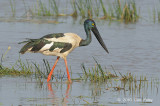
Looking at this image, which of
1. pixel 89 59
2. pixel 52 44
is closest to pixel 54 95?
pixel 52 44

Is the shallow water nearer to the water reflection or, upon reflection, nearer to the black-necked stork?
the water reflection

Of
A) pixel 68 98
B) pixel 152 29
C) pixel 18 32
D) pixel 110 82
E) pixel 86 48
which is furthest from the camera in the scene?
pixel 152 29

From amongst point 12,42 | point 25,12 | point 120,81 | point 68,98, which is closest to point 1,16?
point 25,12

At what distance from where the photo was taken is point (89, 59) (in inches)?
428

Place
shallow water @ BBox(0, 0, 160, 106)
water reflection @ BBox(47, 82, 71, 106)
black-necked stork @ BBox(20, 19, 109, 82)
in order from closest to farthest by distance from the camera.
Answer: water reflection @ BBox(47, 82, 71, 106) < shallow water @ BBox(0, 0, 160, 106) < black-necked stork @ BBox(20, 19, 109, 82)

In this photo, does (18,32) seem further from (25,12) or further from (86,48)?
(25,12)

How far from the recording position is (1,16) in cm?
1720

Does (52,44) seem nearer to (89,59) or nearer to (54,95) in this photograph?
(54,95)

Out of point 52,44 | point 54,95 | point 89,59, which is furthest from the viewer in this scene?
point 89,59

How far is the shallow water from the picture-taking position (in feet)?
22.8

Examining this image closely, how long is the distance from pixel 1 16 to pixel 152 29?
561 centimetres

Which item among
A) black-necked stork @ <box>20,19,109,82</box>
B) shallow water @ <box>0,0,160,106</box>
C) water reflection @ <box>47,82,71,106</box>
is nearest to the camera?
water reflection @ <box>47,82,71,106</box>

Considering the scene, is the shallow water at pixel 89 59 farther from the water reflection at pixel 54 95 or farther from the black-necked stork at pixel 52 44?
the black-necked stork at pixel 52 44

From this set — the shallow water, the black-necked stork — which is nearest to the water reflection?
the shallow water
